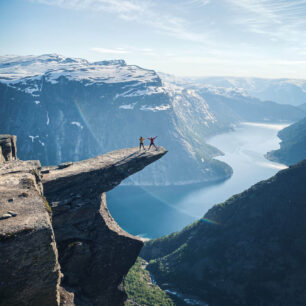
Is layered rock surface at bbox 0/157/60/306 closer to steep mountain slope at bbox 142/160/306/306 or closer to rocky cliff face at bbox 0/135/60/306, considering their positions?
rocky cliff face at bbox 0/135/60/306

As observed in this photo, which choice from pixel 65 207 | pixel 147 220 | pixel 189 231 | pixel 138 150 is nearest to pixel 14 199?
pixel 65 207

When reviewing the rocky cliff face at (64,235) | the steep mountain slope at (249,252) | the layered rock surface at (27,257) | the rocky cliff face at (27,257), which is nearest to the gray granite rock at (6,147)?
the rocky cliff face at (64,235)

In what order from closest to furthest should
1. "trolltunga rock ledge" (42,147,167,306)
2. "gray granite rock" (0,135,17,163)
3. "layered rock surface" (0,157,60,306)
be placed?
"layered rock surface" (0,157,60,306)
"trolltunga rock ledge" (42,147,167,306)
"gray granite rock" (0,135,17,163)

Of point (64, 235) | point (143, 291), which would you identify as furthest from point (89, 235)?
point (143, 291)

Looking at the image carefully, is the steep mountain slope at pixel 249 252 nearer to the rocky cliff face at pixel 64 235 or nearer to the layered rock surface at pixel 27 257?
the rocky cliff face at pixel 64 235

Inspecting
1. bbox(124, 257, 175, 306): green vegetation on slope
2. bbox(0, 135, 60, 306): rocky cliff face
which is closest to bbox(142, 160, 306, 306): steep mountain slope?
bbox(124, 257, 175, 306): green vegetation on slope

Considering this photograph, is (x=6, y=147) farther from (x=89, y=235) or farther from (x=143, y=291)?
(x=143, y=291)

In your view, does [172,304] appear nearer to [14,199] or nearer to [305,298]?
[305,298]
